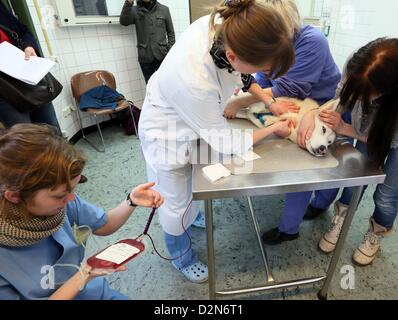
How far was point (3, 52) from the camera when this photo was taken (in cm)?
149

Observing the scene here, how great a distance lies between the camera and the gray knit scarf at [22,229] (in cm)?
59

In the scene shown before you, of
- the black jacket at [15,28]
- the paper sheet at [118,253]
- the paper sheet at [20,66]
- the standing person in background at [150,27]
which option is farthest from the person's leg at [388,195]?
the standing person in background at [150,27]

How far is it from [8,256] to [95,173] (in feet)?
5.67

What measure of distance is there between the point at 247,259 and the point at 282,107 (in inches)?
33.1

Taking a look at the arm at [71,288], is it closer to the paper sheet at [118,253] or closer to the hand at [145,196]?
the paper sheet at [118,253]

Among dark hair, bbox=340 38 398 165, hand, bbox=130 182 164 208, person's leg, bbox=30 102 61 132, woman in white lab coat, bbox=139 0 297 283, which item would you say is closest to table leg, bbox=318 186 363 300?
dark hair, bbox=340 38 398 165

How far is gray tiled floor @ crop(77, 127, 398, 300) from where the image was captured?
4.29 feet

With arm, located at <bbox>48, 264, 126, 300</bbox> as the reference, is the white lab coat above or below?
above

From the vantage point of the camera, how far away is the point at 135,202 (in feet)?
2.89

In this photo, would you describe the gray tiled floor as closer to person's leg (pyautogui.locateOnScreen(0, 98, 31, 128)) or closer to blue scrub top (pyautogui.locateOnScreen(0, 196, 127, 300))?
blue scrub top (pyautogui.locateOnScreen(0, 196, 127, 300))

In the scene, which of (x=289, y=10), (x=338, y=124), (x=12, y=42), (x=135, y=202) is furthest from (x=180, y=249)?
(x=12, y=42)

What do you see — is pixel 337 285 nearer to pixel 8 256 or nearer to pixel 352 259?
pixel 352 259

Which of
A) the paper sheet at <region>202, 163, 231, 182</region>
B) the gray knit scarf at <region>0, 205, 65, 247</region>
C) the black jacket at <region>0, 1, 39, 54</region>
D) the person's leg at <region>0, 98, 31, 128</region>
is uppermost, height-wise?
the black jacket at <region>0, 1, 39, 54</region>
